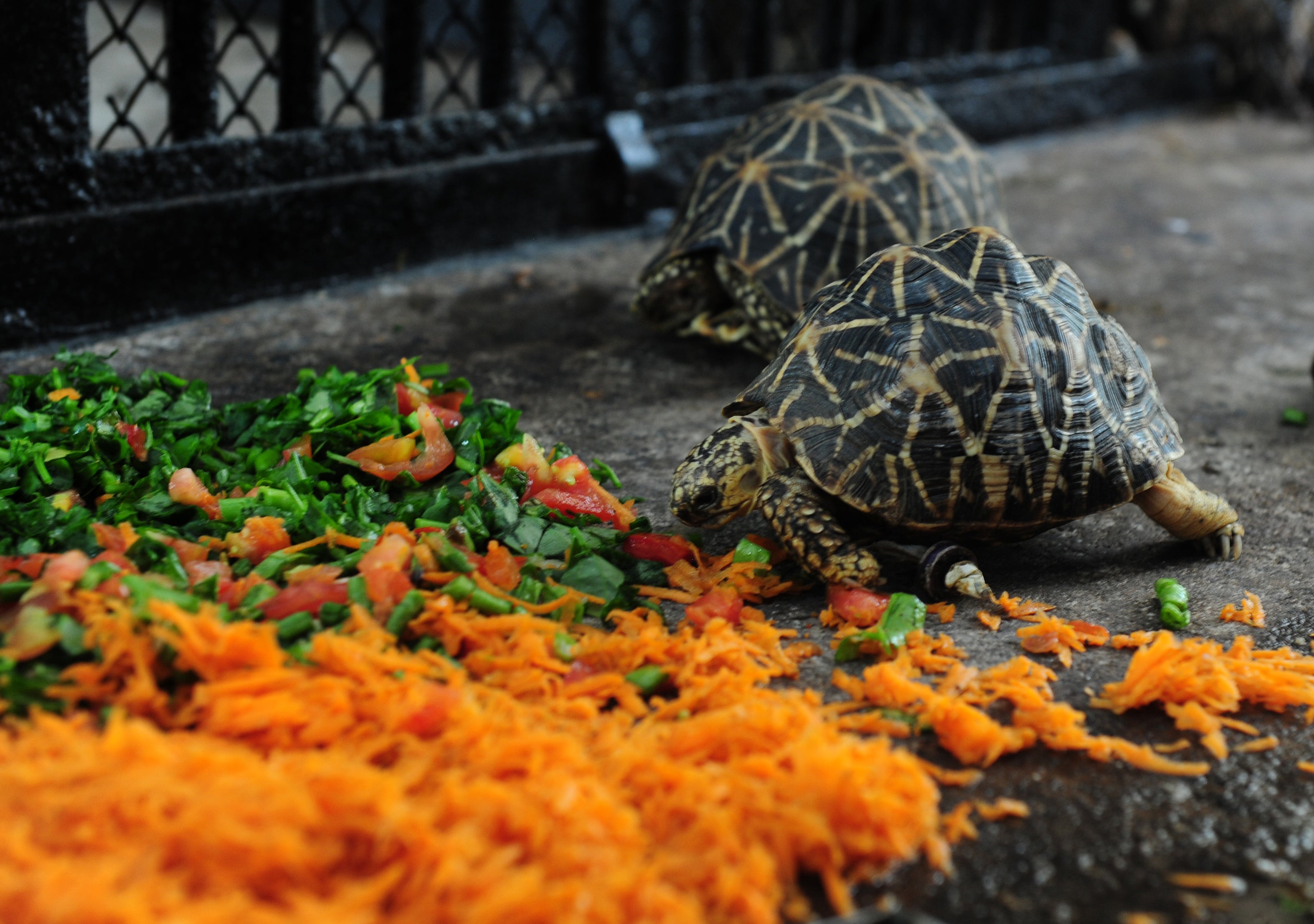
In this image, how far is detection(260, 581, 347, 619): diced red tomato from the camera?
2762 millimetres

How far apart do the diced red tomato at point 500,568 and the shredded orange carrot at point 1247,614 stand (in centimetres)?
196

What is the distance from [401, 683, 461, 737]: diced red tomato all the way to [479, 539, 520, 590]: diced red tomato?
0.59 m

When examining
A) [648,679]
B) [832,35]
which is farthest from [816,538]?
[832,35]

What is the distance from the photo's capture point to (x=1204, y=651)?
2922 millimetres

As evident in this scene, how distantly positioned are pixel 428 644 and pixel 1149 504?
2.19 m

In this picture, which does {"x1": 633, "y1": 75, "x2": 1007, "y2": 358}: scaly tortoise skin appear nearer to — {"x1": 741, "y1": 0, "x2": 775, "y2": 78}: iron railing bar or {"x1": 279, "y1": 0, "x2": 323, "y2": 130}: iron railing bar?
{"x1": 279, "y1": 0, "x2": 323, "y2": 130}: iron railing bar

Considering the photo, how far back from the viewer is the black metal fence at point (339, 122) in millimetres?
4824

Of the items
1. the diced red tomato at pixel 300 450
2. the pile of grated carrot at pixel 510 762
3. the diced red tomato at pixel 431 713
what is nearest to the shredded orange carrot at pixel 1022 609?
the pile of grated carrot at pixel 510 762

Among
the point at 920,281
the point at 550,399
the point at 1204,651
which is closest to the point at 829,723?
the point at 1204,651

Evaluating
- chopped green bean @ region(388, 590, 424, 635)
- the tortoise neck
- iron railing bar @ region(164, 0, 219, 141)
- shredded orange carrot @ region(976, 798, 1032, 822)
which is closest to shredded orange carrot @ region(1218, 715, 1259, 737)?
shredded orange carrot @ region(976, 798, 1032, 822)

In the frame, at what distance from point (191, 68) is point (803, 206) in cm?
283

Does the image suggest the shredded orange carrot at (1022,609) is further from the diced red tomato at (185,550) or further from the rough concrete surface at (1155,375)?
the diced red tomato at (185,550)

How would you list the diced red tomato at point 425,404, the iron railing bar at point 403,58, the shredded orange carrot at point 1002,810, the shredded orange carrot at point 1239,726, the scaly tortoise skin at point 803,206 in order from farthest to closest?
the iron railing bar at point 403,58
the scaly tortoise skin at point 803,206
the diced red tomato at point 425,404
the shredded orange carrot at point 1239,726
the shredded orange carrot at point 1002,810

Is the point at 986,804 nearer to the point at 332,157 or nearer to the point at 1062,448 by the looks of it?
the point at 1062,448
